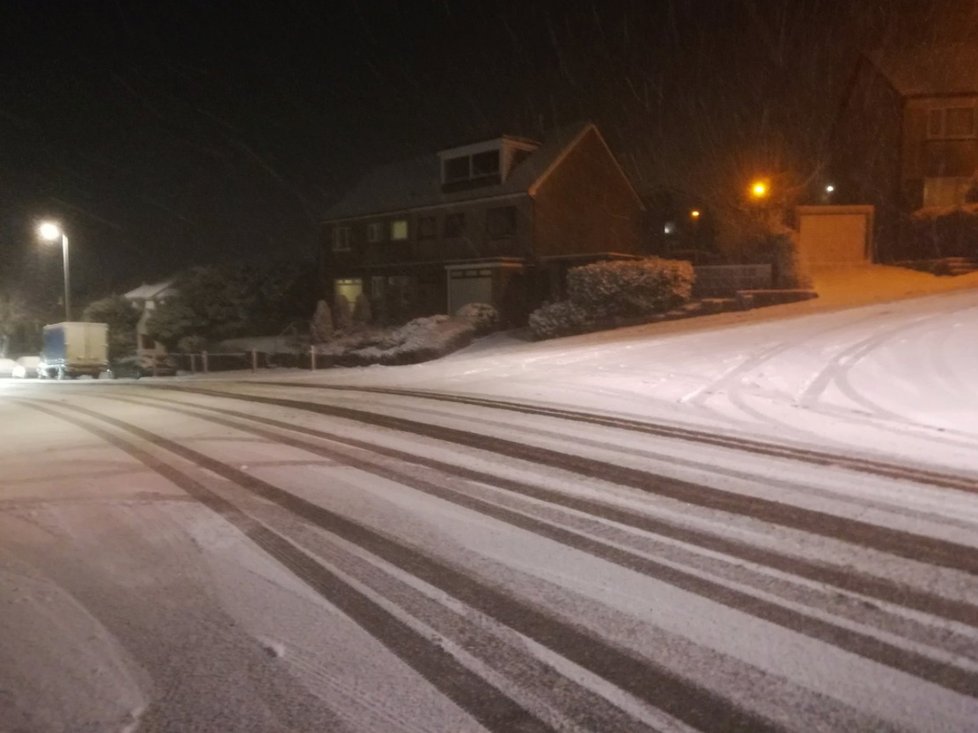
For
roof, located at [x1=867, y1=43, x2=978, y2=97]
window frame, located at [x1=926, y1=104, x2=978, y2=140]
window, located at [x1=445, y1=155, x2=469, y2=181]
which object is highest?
roof, located at [x1=867, y1=43, x2=978, y2=97]

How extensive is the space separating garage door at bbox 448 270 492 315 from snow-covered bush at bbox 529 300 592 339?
8.84 m

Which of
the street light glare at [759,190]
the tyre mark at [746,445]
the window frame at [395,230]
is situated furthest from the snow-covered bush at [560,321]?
the window frame at [395,230]

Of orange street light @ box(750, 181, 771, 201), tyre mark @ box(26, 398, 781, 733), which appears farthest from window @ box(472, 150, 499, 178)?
tyre mark @ box(26, 398, 781, 733)

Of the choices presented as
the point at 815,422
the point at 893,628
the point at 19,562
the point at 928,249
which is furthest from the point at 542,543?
the point at 928,249

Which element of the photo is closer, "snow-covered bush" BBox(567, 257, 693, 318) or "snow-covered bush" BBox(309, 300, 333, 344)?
"snow-covered bush" BBox(567, 257, 693, 318)

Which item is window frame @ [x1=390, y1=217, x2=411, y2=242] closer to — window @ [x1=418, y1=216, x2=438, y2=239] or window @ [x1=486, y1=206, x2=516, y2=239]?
window @ [x1=418, y1=216, x2=438, y2=239]

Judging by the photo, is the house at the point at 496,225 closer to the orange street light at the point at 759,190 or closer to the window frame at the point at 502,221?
the window frame at the point at 502,221

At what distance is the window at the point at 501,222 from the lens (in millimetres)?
39281

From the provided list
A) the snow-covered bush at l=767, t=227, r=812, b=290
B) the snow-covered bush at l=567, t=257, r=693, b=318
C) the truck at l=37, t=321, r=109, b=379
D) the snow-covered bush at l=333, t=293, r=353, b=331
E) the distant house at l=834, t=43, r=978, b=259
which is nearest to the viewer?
the snow-covered bush at l=567, t=257, r=693, b=318

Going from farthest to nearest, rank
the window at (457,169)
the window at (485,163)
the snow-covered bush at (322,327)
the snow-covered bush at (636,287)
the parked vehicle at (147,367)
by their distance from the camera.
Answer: the window at (457,169) → the window at (485,163) → the parked vehicle at (147,367) → the snow-covered bush at (322,327) → the snow-covered bush at (636,287)

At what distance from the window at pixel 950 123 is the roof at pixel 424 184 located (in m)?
14.6

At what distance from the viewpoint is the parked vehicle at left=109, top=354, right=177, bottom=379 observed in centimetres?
4056

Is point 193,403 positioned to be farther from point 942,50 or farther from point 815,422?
point 942,50

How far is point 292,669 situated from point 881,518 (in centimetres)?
505
